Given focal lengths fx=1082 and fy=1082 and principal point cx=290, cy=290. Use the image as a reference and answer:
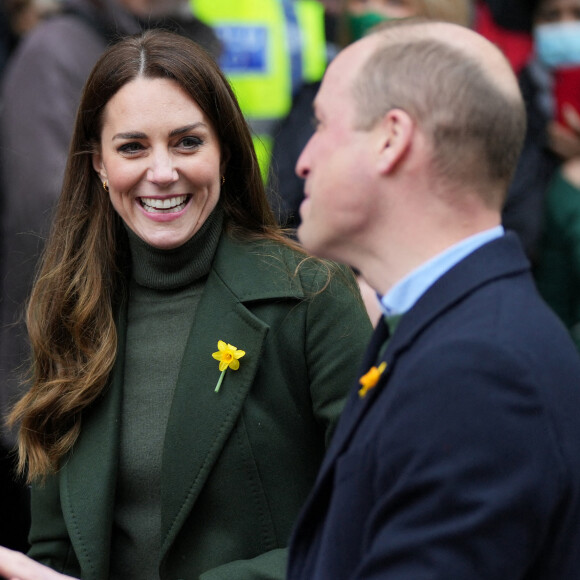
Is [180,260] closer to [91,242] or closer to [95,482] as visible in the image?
[91,242]

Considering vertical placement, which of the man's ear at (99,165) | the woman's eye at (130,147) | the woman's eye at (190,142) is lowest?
the man's ear at (99,165)

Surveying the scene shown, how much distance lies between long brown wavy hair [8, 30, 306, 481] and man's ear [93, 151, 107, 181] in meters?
0.02

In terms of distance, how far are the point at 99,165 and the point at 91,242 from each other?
203 mm

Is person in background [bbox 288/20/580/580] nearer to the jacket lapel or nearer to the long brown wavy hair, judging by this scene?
the jacket lapel

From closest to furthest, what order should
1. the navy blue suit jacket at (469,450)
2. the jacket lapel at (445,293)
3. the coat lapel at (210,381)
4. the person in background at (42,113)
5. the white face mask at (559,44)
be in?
1. the navy blue suit jacket at (469,450)
2. the jacket lapel at (445,293)
3. the coat lapel at (210,381)
4. the person in background at (42,113)
5. the white face mask at (559,44)

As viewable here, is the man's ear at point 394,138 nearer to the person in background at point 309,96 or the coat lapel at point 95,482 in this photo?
the coat lapel at point 95,482

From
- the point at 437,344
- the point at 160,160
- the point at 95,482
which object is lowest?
the point at 95,482

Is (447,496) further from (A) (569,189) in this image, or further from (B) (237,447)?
(A) (569,189)

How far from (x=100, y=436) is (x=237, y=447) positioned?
0.36 metres

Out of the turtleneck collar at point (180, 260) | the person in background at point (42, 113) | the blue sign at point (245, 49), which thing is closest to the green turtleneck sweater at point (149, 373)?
the turtleneck collar at point (180, 260)

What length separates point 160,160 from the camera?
104 inches

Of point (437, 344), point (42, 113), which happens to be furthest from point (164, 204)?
point (42, 113)

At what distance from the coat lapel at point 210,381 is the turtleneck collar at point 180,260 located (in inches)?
1.5

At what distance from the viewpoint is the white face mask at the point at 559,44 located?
A: 14.1 ft
